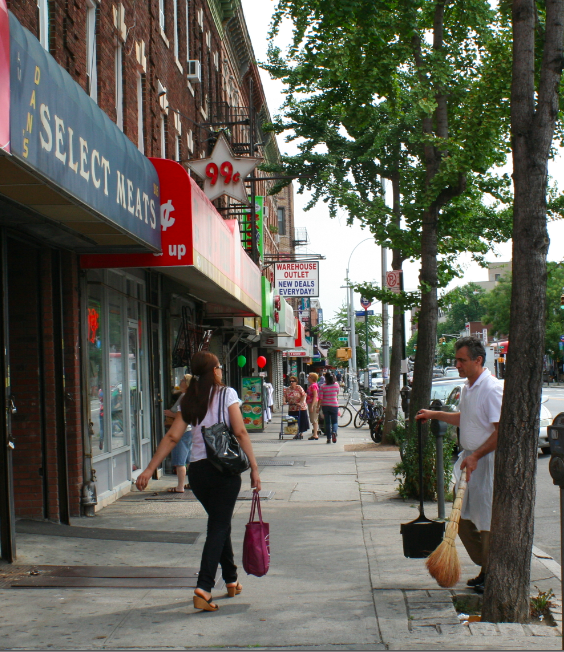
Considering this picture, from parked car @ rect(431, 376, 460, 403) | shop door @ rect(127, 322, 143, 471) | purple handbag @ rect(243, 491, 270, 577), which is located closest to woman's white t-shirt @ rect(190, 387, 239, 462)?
purple handbag @ rect(243, 491, 270, 577)

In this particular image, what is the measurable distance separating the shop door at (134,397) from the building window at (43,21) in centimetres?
454

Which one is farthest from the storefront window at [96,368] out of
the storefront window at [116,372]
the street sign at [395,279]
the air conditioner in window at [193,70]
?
the street sign at [395,279]

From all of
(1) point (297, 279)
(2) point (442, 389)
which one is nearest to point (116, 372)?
(2) point (442, 389)

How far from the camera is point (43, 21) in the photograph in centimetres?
870

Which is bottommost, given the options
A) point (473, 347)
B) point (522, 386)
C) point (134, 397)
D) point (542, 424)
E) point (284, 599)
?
point (284, 599)

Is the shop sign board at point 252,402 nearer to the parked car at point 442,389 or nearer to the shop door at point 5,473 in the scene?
the parked car at point 442,389

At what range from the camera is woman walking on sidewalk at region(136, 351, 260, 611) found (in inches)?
224

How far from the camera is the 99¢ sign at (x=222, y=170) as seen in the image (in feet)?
50.9

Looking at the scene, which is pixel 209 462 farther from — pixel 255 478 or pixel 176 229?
pixel 176 229

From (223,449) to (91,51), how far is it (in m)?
6.80

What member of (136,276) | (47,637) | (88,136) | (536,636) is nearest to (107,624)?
(47,637)

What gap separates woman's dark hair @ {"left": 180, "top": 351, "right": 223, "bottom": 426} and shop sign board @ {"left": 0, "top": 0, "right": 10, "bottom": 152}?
198 cm

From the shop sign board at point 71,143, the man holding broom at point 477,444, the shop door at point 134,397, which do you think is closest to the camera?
the shop sign board at point 71,143

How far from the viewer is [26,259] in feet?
29.1
